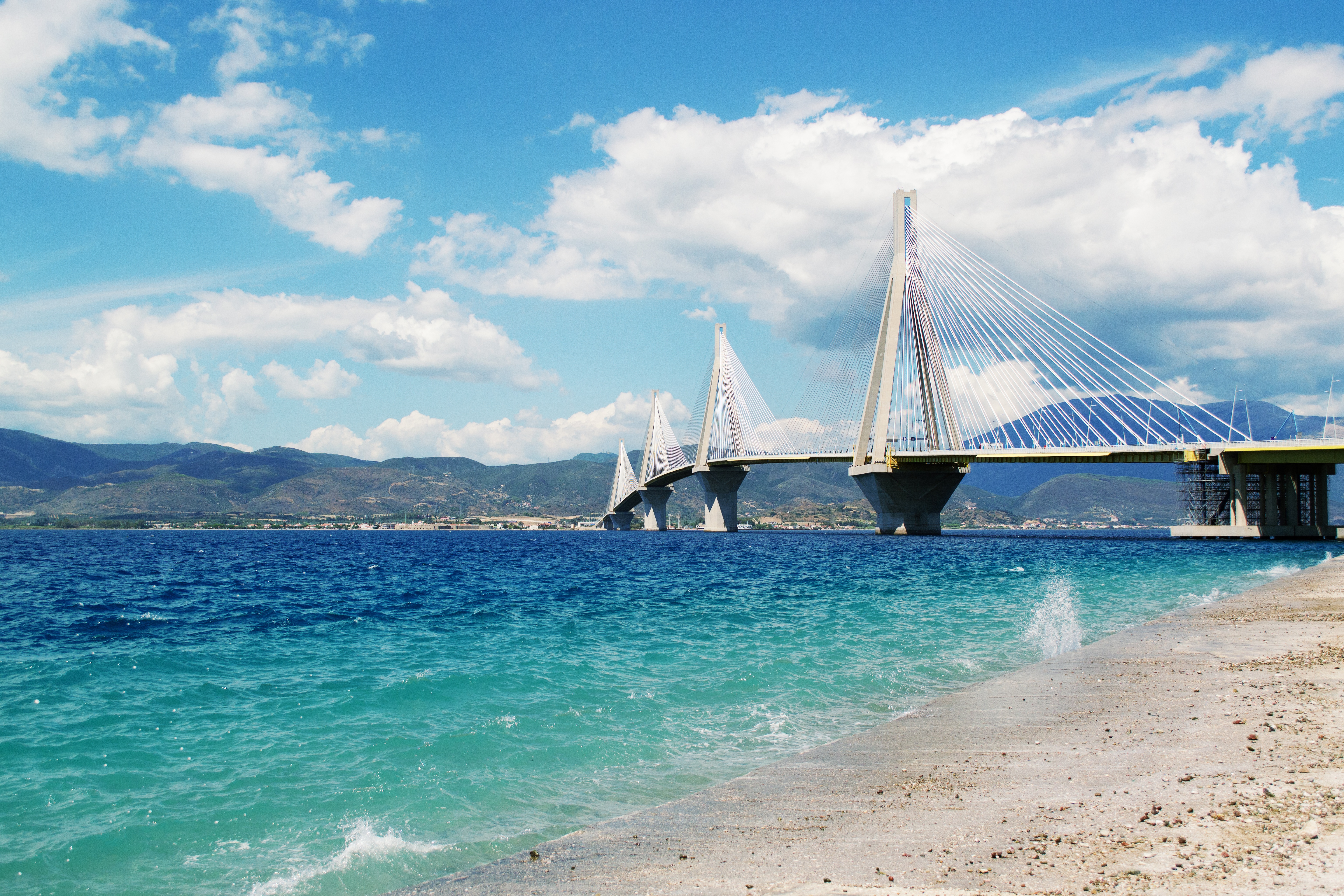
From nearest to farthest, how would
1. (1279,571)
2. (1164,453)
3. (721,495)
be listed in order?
(1279,571) → (1164,453) → (721,495)

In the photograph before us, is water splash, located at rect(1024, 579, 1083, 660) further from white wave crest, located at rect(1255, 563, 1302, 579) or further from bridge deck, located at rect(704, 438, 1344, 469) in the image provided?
bridge deck, located at rect(704, 438, 1344, 469)

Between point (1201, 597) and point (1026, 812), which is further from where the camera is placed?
point (1201, 597)

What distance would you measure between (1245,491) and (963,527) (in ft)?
424

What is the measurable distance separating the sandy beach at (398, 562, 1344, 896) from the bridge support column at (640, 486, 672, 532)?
4134 inches

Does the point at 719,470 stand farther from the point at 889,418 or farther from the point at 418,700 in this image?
the point at 418,700

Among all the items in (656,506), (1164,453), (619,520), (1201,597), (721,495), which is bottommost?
(619,520)

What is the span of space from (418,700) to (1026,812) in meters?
8.42

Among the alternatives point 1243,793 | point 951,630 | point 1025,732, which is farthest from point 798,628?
point 1243,793

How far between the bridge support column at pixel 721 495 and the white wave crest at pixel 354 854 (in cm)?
9014

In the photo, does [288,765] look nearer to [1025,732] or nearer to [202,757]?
[202,757]

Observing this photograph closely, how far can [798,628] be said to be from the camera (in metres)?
18.2

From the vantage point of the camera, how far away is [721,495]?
102m

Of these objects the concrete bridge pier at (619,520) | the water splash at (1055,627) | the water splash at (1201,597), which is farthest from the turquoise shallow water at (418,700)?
the concrete bridge pier at (619,520)

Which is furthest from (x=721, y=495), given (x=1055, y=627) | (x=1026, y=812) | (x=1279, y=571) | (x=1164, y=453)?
(x=1026, y=812)
